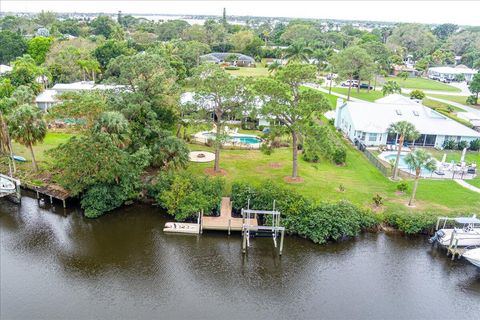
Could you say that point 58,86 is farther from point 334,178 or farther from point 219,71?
point 334,178

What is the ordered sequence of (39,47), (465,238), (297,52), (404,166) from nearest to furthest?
(465,238), (404,166), (297,52), (39,47)

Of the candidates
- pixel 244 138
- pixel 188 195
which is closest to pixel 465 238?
pixel 188 195

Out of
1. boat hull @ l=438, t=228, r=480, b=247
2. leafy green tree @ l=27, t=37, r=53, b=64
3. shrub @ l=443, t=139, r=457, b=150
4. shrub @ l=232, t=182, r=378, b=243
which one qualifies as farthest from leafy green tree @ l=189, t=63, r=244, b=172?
leafy green tree @ l=27, t=37, r=53, b=64

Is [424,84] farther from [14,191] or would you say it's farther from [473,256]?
[14,191]

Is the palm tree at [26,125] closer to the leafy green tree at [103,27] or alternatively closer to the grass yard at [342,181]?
the grass yard at [342,181]

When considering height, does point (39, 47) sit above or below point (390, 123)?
above

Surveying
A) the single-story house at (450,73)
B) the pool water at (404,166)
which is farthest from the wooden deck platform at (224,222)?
the single-story house at (450,73)

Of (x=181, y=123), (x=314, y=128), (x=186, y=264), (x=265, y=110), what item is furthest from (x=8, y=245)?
(x=314, y=128)
